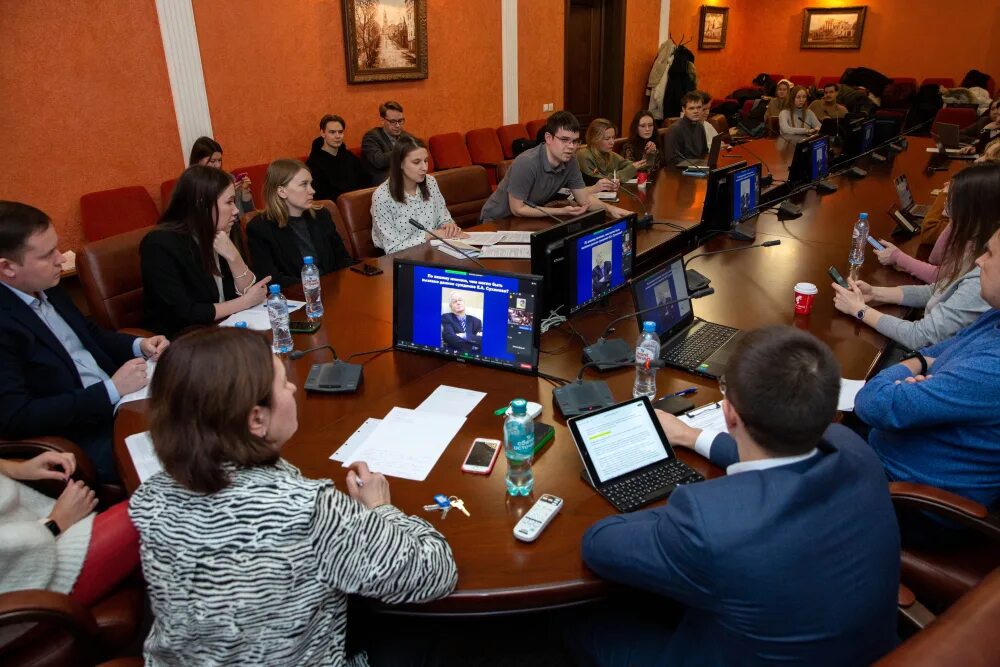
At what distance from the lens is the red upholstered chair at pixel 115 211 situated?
14.2ft

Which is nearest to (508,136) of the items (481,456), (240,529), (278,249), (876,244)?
(278,249)

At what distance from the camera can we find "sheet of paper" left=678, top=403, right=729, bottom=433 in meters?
1.72

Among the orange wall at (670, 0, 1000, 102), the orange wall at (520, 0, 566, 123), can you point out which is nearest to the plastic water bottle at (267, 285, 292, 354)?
the orange wall at (520, 0, 566, 123)

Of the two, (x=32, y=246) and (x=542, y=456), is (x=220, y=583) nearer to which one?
(x=542, y=456)

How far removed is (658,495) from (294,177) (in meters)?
2.35

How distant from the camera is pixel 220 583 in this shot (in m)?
1.08

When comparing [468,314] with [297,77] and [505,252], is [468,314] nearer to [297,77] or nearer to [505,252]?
[505,252]

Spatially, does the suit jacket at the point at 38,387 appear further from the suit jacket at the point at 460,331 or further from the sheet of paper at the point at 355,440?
the suit jacket at the point at 460,331

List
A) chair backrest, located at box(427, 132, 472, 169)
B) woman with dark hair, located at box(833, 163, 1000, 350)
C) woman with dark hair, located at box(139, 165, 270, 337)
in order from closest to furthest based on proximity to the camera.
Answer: woman with dark hair, located at box(833, 163, 1000, 350) → woman with dark hair, located at box(139, 165, 270, 337) → chair backrest, located at box(427, 132, 472, 169)

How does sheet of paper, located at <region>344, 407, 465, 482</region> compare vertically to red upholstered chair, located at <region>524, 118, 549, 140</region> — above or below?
below

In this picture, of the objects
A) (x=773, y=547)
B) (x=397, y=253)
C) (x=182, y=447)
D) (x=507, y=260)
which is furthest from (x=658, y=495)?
(x=397, y=253)

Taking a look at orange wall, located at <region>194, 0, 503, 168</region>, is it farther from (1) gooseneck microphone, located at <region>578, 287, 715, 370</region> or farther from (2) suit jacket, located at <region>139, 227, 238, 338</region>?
(1) gooseneck microphone, located at <region>578, 287, 715, 370</region>

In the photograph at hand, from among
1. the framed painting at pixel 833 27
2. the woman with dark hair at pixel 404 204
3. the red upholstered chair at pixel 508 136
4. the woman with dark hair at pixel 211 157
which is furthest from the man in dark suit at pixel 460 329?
the framed painting at pixel 833 27

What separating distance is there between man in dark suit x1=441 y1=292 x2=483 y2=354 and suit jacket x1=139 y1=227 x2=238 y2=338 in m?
1.09
